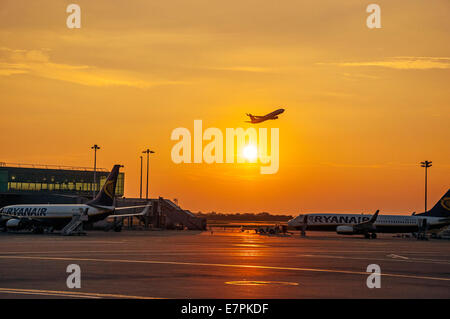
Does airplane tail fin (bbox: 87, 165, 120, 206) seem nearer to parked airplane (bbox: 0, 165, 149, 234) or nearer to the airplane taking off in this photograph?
parked airplane (bbox: 0, 165, 149, 234)

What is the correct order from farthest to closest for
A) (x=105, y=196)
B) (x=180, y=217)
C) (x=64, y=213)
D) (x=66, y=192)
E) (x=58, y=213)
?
1. (x=66, y=192)
2. (x=180, y=217)
3. (x=58, y=213)
4. (x=105, y=196)
5. (x=64, y=213)

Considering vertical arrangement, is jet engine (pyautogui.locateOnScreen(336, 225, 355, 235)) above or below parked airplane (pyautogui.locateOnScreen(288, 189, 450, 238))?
below

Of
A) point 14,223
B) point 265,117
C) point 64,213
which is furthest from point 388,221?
point 14,223

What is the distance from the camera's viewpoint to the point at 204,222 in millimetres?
125375

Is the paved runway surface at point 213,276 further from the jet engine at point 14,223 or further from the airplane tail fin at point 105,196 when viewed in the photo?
the jet engine at point 14,223

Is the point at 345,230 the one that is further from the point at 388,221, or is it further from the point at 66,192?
the point at 66,192

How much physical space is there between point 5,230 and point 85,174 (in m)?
62.8

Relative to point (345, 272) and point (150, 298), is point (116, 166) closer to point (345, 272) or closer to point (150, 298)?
point (345, 272)

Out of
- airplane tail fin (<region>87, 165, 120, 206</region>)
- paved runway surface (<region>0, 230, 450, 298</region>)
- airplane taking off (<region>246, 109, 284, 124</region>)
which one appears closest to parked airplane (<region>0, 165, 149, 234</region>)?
airplane tail fin (<region>87, 165, 120, 206</region>)

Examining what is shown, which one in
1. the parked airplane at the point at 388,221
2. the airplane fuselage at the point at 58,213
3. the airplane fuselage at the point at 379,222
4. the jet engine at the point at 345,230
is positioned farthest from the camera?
the airplane fuselage at the point at 379,222

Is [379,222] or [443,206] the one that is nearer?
[443,206]

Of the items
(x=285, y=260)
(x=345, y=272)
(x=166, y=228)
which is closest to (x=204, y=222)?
(x=166, y=228)

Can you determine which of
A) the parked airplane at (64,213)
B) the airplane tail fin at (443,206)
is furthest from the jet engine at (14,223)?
the airplane tail fin at (443,206)

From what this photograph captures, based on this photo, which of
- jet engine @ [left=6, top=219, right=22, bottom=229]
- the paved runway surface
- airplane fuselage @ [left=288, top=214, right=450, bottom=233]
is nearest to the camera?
the paved runway surface
